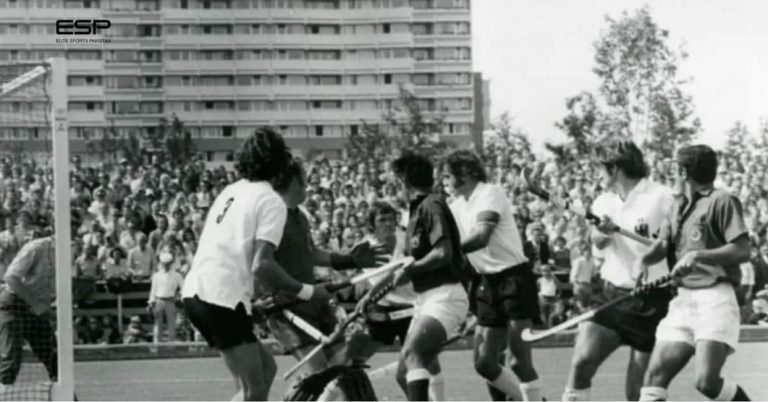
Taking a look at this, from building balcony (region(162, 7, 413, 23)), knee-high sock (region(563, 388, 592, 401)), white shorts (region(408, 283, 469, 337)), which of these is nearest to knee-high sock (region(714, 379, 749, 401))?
knee-high sock (region(563, 388, 592, 401))

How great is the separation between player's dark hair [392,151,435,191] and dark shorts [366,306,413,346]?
140cm

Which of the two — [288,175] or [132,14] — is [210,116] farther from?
[288,175]

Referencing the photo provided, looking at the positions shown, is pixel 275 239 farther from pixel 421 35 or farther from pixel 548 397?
pixel 421 35

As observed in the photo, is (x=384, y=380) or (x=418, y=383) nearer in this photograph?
(x=418, y=383)

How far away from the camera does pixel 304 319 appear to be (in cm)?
980

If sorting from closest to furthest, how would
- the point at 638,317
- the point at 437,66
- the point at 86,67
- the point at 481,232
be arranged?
the point at 638,317, the point at 481,232, the point at 86,67, the point at 437,66

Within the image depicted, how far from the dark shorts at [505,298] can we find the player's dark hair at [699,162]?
2376mm

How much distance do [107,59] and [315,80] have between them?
1588cm

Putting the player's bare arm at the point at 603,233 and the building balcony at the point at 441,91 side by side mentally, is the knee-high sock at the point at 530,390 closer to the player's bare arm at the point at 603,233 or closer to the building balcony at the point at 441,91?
the player's bare arm at the point at 603,233

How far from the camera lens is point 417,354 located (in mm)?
9969

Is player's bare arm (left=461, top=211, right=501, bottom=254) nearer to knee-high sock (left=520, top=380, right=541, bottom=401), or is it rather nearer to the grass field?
knee-high sock (left=520, top=380, right=541, bottom=401)

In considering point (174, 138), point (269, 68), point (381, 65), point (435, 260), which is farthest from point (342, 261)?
point (269, 68)

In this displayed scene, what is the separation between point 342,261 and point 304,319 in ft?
1.92

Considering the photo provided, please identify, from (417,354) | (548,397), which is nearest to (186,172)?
(548,397)
